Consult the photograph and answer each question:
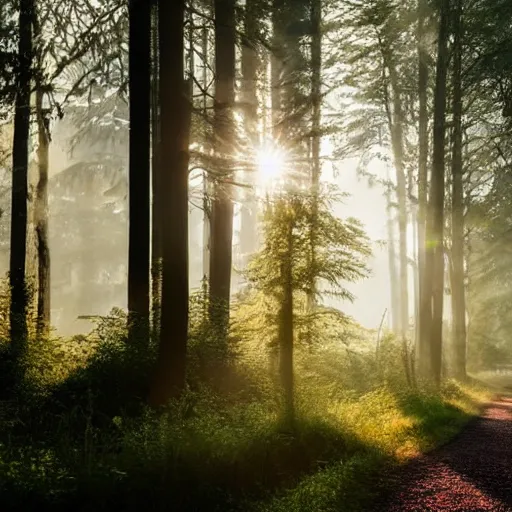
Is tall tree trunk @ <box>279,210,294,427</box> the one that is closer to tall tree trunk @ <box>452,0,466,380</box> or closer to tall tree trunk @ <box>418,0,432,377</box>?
tall tree trunk @ <box>418,0,432,377</box>

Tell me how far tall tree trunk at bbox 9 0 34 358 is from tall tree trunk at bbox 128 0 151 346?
2.58m

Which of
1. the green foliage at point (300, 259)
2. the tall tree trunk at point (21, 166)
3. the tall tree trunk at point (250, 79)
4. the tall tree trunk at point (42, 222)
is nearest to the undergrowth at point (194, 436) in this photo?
the green foliage at point (300, 259)

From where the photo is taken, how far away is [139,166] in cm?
1101

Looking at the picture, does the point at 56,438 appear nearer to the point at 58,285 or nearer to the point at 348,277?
the point at 348,277

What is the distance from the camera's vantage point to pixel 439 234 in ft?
57.1

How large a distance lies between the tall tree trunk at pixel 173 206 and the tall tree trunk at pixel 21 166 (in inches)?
170

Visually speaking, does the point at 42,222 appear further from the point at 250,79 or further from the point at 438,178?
the point at 438,178

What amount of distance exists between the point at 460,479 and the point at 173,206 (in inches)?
223

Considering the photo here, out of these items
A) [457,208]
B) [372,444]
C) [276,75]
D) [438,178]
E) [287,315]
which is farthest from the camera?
[457,208]

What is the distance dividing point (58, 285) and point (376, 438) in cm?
3828

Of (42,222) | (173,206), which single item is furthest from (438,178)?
(42,222)

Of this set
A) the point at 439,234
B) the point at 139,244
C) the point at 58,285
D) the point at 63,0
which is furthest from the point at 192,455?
the point at 58,285

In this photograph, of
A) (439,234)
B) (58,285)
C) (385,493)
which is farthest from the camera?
(58,285)

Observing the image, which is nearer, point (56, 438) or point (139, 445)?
point (139, 445)
